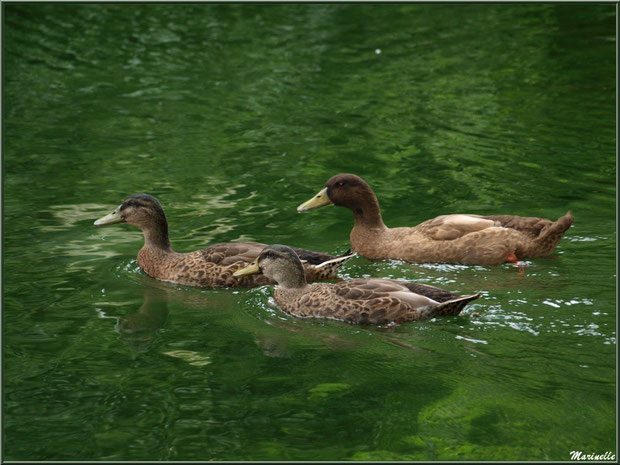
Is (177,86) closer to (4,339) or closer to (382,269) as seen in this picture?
(382,269)

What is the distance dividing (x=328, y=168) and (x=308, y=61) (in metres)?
6.20

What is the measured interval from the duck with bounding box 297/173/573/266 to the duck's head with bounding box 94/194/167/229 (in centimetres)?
170

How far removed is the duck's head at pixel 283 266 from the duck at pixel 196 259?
1.74ft

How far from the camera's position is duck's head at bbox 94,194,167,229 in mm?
10875

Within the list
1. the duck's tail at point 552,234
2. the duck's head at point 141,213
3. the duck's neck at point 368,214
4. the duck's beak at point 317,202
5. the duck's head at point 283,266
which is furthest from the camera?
the duck's beak at point 317,202

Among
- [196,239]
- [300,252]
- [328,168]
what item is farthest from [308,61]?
[300,252]

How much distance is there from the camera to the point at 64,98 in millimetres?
17703

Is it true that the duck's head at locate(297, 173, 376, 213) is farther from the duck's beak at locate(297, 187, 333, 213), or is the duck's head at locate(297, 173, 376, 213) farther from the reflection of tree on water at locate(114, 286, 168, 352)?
the reflection of tree on water at locate(114, 286, 168, 352)

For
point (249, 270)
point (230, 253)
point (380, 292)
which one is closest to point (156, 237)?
point (230, 253)

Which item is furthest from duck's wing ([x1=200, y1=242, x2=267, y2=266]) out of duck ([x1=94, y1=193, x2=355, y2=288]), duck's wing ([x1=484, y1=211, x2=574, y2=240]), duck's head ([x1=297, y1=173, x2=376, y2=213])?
duck's wing ([x1=484, y1=211, x2=574, y2=240])

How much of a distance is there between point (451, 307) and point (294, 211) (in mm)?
4079

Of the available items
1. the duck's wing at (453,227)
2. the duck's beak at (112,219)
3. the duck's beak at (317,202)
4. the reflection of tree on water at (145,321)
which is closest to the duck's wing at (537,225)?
the duck's wing at (453,227)

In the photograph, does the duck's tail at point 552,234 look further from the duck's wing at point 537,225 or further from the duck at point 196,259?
the duck at point 196,259

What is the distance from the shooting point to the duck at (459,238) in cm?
1072
